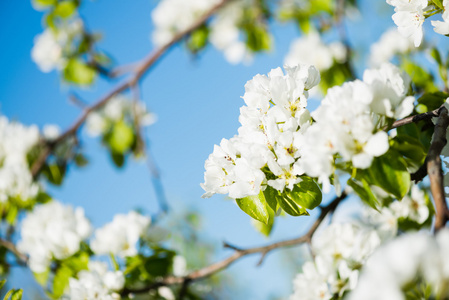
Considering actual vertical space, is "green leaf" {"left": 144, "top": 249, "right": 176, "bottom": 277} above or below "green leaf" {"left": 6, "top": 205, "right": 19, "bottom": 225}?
below

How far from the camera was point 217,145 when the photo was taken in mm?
→ 901

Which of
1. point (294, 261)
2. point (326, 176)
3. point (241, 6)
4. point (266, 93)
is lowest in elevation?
point (294, 261)

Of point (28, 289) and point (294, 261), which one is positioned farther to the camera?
point (28, 289)

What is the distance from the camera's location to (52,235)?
1812mm

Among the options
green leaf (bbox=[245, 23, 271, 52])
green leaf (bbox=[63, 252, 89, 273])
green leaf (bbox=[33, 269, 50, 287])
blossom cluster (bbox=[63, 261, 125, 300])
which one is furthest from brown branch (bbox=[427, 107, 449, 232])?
green leaf (bbox=[245, 23, 271, 52])

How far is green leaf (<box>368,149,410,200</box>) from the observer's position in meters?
0.77

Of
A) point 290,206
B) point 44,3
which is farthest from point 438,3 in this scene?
point 44,3

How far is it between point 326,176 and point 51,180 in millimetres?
2854

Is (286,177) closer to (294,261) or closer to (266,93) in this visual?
(266,93)

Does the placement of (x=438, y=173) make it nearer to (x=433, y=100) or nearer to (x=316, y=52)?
(x=433, y=100)

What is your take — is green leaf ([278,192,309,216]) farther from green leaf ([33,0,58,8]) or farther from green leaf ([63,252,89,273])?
green leaf ([33,0,58,8])

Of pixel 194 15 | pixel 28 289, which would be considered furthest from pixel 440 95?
pixel 28 289

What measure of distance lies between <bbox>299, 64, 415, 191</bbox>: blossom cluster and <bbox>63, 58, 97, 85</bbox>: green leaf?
9.57 ft

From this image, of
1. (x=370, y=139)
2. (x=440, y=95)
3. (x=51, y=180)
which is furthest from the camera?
(x=51, y=180)
